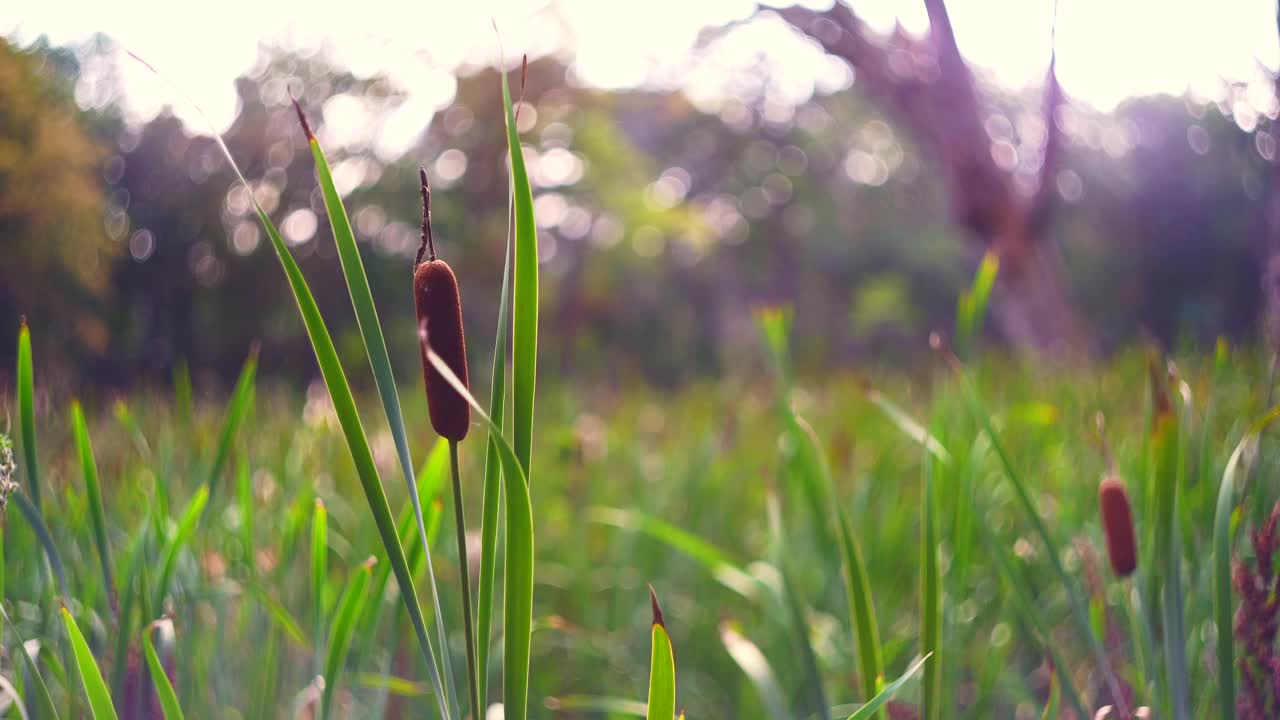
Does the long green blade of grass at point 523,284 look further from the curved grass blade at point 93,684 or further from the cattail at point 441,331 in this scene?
the curved grass blade at point 93,684

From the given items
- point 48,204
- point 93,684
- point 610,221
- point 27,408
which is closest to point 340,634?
point 93,684

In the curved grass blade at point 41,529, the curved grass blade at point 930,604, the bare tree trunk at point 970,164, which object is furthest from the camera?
the bare tree trunk at point 970,164

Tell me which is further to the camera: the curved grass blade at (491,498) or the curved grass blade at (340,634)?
the curved grass blade at (340,634)

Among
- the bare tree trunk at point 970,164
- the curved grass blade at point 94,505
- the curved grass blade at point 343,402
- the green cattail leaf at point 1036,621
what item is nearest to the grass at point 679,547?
the green cattail leaf at point 1036,621

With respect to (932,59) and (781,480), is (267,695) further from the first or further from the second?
(932,59)

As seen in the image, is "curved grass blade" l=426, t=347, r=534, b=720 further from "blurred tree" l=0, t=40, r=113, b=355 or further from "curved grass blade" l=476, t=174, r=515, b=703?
"blurred tree" l=0, t=40, r=113, b=355

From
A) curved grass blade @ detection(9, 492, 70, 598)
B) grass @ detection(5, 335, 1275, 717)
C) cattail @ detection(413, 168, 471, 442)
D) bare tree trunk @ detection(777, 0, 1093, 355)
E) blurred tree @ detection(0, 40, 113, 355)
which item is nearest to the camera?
cattail @ detection(413, 168, 471, 442)

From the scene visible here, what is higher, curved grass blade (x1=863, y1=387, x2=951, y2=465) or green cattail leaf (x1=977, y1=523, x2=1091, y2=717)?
curved grass blade (x1=863, y1=387, x2=951, y2=465)

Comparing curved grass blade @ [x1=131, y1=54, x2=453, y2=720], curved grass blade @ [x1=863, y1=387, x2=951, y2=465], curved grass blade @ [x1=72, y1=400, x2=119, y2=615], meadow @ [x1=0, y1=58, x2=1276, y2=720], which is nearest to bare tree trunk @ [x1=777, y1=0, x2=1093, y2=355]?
meadow @ [x1=0, y1=58, x2=1276, y2=720]
